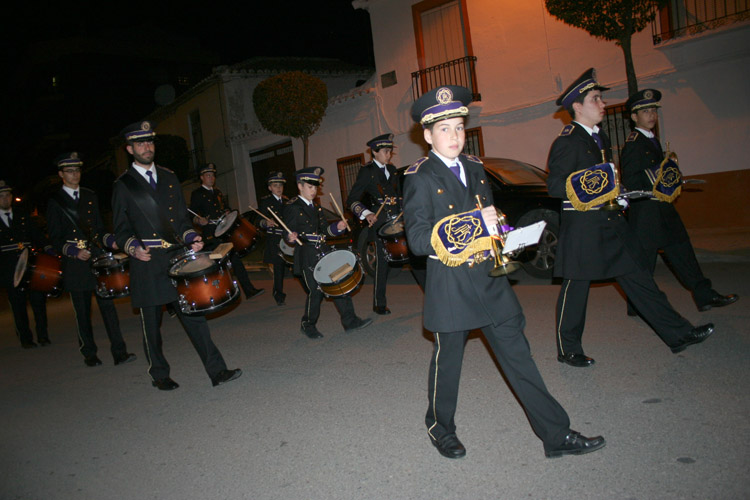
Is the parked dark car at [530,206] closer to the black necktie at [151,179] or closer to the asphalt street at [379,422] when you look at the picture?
the asphalt street at [379,422]

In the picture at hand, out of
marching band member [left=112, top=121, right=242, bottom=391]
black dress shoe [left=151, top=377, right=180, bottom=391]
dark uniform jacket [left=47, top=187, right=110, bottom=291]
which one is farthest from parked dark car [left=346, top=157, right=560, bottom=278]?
black dress shoe [left=151, top=377, right=180, bottom=391]

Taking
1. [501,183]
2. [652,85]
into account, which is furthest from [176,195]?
[652,85]

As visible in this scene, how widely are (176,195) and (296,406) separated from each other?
2205mm

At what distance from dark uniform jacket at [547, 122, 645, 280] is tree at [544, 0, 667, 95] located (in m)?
6.99

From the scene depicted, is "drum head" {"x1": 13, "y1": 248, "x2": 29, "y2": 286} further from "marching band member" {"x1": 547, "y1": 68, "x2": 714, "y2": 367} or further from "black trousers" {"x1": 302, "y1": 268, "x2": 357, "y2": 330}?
"marching band member" {"x1": 547, "y1": 68, "x2": 714, "y2": 367}

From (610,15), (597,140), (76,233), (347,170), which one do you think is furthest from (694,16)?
(76,233)

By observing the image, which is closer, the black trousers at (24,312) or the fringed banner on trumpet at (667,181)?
the fringed banner on trumpet at (667,181)

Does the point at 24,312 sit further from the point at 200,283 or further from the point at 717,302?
the point at 717,302

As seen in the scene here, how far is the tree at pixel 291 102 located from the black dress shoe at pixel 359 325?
11262 mm

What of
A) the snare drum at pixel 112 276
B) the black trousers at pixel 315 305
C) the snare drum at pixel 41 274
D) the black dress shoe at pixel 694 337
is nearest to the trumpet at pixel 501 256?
the black dress shoe at pixel 694 337

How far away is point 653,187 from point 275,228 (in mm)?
5485

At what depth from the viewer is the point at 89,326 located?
6414 millimetres

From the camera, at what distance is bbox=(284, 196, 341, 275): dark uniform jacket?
633cm

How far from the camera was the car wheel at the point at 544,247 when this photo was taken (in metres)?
7.80
